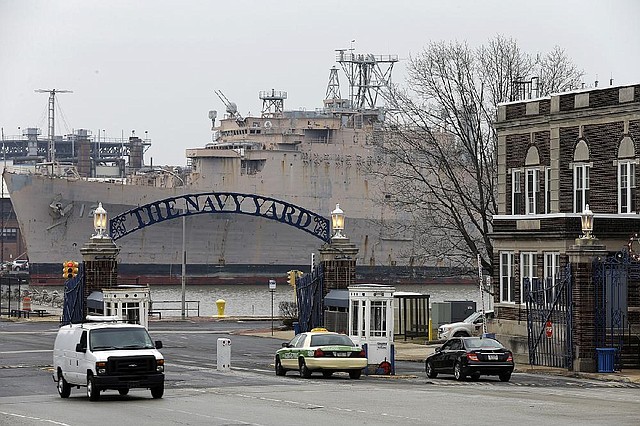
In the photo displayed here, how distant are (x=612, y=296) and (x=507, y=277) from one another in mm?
7065

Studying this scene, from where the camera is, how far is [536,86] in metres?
62.8

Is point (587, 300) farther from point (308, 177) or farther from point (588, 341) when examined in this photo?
point (308, 177)

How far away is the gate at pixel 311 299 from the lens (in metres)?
48.4

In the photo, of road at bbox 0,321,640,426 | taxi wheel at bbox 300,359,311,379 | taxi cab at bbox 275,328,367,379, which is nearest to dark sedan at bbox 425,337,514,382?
road at bbox 0,321,640,426

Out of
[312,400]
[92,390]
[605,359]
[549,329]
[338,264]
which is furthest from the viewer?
[338,264]

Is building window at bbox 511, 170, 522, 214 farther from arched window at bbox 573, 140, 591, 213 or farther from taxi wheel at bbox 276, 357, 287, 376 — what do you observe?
taxi wheel at bbox 276, 357, 287, 376

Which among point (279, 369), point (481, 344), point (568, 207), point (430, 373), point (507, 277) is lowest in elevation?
point (430, 373)

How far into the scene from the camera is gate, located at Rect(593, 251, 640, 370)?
125ft

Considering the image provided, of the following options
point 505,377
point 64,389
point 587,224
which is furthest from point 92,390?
point 587,224

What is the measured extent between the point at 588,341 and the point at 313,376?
27.3 feet

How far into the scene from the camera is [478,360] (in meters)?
34.4

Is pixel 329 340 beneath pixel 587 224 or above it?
beneath

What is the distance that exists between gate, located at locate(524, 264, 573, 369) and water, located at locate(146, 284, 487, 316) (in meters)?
47.0

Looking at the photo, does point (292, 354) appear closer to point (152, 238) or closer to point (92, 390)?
point (92, 390)
